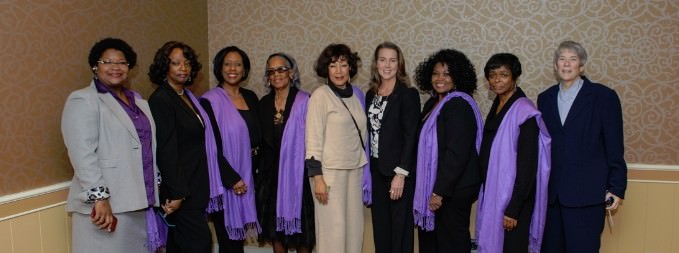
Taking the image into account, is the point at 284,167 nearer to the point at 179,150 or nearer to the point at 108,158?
the point at 179,150

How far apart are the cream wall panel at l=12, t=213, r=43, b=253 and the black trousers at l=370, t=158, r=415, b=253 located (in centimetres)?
165

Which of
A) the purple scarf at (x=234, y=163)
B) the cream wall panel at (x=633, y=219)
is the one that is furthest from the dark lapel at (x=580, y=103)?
the purple scarf at (x=234, y=163)

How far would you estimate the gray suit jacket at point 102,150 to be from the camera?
2.02 meters

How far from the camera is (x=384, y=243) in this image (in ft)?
9.00

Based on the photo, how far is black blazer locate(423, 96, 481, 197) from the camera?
2496mm

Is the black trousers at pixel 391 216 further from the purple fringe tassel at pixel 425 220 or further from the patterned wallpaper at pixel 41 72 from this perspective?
the patterned wallpaper at pixel 41 72

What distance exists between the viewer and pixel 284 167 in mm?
2857

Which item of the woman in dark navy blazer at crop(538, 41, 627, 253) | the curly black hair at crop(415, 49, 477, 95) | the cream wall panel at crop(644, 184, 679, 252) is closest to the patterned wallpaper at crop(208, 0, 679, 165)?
the cream wall panel at crop(644, 184, 679, 252)

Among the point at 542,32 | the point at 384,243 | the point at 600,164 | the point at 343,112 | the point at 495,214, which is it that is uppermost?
the point at 542,32

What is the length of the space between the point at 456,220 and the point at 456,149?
15.8 inches

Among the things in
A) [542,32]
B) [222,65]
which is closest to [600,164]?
[542,32]

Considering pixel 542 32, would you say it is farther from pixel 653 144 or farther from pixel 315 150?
pixel 315 150

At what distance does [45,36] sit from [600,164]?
2695mm

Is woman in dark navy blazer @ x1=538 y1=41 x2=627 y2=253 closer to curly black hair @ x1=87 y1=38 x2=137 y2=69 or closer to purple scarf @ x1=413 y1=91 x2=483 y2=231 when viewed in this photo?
purple scarf @ x1=413 y1=91 x2=483 y2=231
